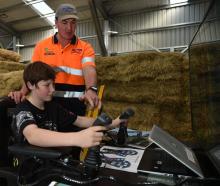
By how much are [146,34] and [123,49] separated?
37.1 inches

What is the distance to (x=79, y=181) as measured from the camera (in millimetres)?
925

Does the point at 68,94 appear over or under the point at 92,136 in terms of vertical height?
over

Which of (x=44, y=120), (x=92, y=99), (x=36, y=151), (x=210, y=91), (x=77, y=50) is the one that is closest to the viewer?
(x=36, y=151)

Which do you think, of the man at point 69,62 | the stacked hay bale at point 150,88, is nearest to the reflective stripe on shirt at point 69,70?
the man at point 69,62

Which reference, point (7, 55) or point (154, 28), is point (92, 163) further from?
point (154, 28)

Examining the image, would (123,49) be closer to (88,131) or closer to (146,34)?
(146,34)

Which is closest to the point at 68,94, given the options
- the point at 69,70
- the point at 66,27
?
the point at 69,70

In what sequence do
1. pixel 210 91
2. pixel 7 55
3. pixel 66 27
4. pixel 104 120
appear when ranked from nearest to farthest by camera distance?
pixel 104 120, pixel 210 91, pixel 66 27, pixel 7 55

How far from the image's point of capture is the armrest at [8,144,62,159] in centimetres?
104

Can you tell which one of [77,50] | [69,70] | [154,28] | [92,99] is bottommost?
[92,99]

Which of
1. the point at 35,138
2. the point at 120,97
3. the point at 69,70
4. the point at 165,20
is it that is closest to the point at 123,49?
the point at 165,20

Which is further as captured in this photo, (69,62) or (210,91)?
(69,62)

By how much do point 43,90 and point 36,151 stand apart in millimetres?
390

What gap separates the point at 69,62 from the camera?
2039 millimetres
